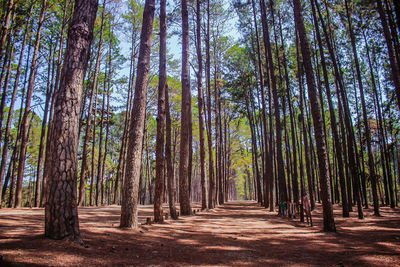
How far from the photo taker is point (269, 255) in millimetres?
4316

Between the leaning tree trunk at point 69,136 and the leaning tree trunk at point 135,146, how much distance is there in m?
2.25

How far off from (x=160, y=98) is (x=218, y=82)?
46.8 feet

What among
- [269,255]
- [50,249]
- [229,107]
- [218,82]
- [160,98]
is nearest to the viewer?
[50,249]

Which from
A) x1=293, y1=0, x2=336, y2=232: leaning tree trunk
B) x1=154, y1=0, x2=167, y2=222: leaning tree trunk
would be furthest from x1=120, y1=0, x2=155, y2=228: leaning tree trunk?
x1=293, y1=0, x2=336, y2=232: leaning tree trunk

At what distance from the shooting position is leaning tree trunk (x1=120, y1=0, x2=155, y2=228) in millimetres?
6209

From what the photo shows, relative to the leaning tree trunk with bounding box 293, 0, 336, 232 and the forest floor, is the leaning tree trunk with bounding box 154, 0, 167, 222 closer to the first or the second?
the forest floor

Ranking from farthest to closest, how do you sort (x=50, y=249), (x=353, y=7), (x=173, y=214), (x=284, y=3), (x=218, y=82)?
(x=218, y=82) < (x=284, y=3) < (x=353, y=7) < (x=173, y=214) < (x=50, y=249)

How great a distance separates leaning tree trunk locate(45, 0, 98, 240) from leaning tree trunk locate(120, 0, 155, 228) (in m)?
2.25

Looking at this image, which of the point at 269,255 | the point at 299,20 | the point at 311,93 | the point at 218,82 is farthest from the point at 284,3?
the point at 269,255

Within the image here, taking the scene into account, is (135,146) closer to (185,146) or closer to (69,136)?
(69,136)

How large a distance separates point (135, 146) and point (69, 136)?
249cm

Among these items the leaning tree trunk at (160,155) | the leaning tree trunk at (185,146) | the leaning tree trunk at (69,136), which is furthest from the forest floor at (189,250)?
the leaning tree trunk at (185,146)

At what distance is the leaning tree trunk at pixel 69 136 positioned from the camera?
3.81m

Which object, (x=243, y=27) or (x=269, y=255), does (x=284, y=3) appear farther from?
(x=269, y=255)
